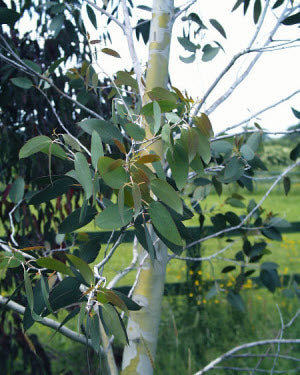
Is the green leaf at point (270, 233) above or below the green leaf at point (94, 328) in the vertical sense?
below

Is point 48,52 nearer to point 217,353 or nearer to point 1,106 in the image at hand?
point 1,106

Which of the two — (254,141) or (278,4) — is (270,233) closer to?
(254,141)

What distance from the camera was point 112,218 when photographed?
946 mm

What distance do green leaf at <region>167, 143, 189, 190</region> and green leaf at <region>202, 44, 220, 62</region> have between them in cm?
88

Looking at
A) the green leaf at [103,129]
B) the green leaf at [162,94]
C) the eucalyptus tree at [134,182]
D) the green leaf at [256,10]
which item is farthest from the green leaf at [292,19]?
the green leaf at [103,129]

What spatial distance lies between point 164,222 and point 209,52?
106 cm

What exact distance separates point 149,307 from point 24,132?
109 centimetres

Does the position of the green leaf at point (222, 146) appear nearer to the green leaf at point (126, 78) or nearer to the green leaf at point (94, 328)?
the green leaf at point (126, 78)

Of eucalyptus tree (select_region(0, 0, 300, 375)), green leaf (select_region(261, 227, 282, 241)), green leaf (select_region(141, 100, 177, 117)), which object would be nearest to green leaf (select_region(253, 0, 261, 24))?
eucalyptus tree (select_region(0, 0, 300, 375))

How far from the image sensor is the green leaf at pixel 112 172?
2.92 ft

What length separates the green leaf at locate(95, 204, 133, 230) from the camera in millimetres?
938

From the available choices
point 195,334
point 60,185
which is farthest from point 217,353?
point 60,185

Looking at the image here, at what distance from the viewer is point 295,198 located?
1330cm

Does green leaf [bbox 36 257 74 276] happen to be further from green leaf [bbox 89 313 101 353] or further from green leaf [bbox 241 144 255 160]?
green leaf [bbox 241 144 255 160]
